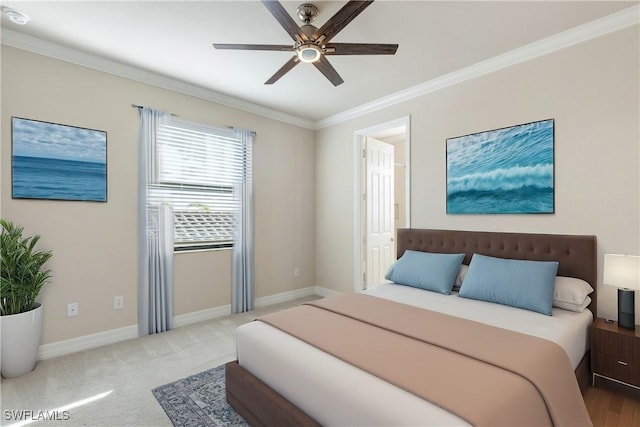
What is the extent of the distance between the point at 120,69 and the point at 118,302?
2368mm

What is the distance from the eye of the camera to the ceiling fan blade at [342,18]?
167cm

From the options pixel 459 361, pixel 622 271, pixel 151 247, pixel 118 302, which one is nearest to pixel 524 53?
pixel 622 271

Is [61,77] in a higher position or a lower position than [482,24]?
lower

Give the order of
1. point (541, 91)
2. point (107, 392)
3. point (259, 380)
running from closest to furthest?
point (259, 380)
point (107, 392)
point (541, 91)

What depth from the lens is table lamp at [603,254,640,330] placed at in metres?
2.05

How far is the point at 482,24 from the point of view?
237cm

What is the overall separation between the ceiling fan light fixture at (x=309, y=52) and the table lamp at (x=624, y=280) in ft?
8.31

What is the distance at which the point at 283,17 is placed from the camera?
1803mm

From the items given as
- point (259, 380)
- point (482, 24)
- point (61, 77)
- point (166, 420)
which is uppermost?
point (482, 24)

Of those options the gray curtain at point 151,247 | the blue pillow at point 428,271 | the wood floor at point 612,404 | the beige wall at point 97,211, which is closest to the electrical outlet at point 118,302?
the beige wall at point 97,211

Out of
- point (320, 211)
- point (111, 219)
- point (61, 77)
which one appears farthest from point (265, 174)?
point (61, 77)

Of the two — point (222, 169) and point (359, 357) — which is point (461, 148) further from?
point (222, 169)

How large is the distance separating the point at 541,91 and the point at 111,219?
14.0ft

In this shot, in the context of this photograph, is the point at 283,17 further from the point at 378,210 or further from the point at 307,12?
the point at 378,210
